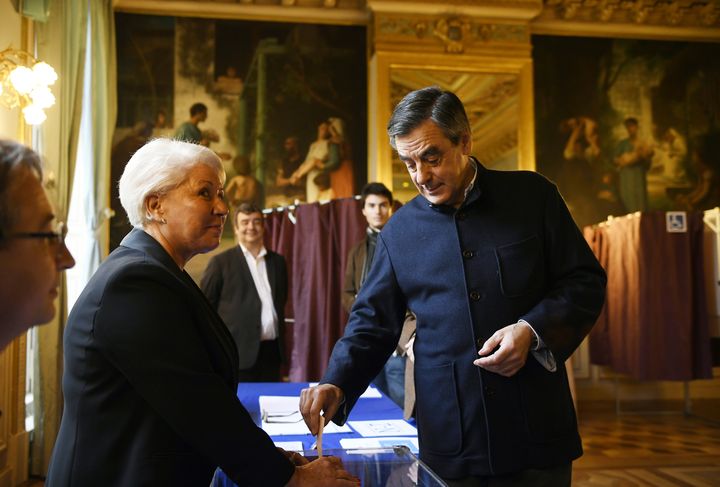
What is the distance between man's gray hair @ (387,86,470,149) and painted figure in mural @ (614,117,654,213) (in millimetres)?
7664

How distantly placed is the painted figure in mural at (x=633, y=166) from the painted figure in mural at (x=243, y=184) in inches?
188

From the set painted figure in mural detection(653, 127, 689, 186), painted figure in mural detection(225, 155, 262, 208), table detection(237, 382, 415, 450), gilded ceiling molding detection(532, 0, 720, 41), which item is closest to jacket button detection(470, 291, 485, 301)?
table detection(237, 382, 415, 450)

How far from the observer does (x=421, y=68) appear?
833 centimetres

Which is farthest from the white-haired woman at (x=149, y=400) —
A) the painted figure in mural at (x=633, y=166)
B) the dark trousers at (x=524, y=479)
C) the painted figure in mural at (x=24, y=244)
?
the painted figure in mural at (x=633, y=166)

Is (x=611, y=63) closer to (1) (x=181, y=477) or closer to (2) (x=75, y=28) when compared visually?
(2) (x=75, y=28)

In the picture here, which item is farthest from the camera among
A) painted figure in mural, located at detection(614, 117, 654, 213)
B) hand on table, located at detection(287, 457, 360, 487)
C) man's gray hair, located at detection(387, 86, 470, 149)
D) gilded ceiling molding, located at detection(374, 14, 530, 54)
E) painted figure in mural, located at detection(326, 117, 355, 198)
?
painted figure in mural, located at detection(614, 117, 654, 213)

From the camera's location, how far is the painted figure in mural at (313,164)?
8352mm

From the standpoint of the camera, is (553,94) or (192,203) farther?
(553,94)

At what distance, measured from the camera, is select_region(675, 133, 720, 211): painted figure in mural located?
29.3ft

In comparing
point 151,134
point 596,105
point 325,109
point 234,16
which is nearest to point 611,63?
point 596,105

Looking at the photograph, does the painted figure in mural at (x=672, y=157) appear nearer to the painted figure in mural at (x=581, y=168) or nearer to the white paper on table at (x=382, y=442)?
the painted figure in mural at (x=581, y=168)

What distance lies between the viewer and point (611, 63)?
9.06 meters

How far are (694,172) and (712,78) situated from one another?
1396 mm

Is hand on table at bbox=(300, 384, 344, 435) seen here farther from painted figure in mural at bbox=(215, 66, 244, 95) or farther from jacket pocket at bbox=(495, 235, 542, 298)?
painted figure in mural at bbox=(215, 66, 244, 95)
